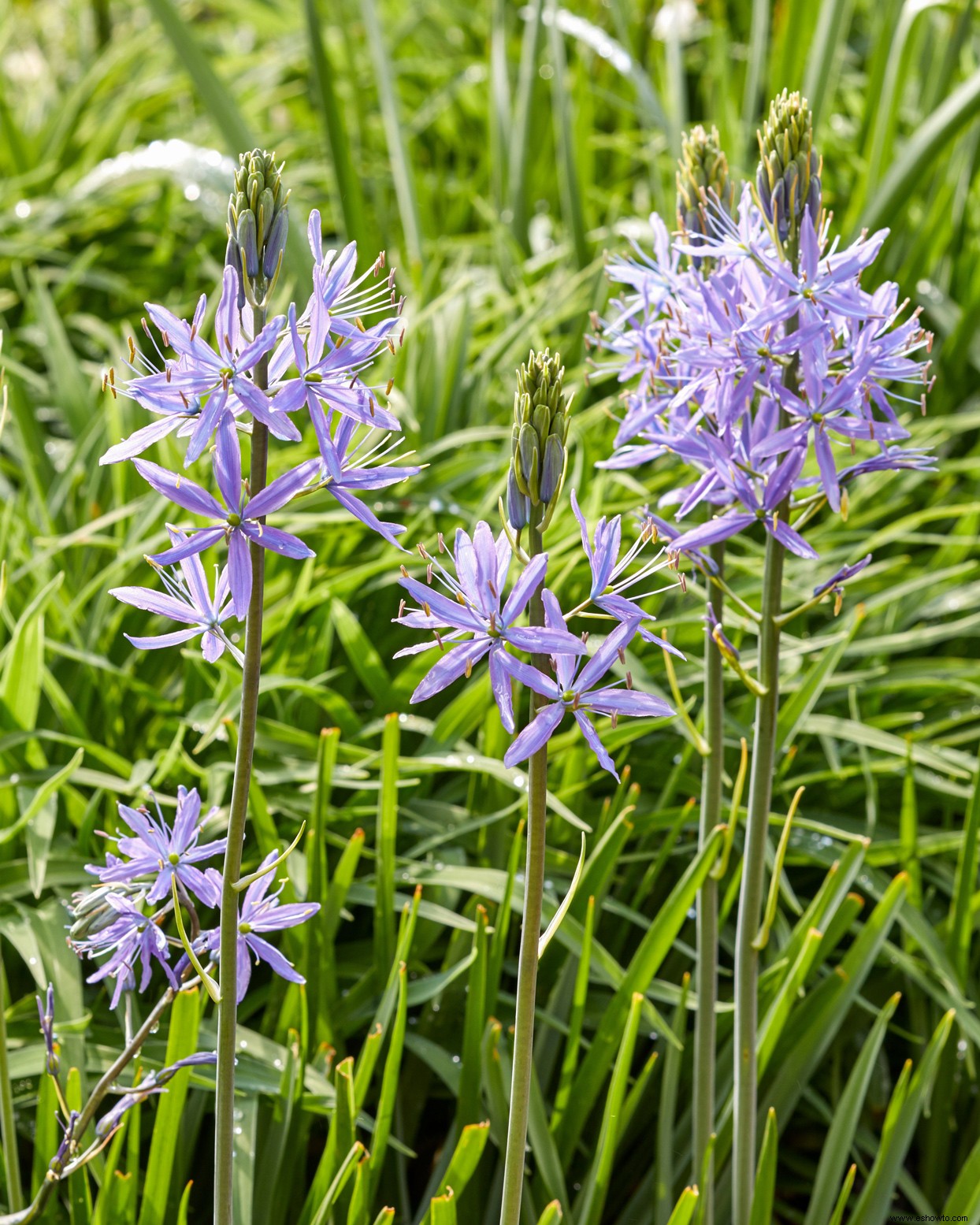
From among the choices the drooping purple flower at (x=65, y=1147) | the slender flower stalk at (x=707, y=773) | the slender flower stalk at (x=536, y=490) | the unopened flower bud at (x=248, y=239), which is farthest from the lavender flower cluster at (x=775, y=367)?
the drooping purple flower at (x=65, y=1147)

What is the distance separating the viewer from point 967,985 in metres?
1.85

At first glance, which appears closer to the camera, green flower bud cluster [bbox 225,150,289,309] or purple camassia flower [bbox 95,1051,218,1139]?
green flower bud cluster [bbox 225,150,289,309]

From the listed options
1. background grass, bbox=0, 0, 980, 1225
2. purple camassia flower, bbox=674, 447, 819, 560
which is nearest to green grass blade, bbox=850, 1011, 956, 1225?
background grass, bbox=0, 0, 980, 1225

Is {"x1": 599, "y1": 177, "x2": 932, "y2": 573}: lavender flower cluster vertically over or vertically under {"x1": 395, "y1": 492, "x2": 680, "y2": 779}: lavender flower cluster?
over

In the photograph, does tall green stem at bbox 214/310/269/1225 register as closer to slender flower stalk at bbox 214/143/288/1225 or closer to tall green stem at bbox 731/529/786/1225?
slender flower stalk at bbox 214/143/288/1225

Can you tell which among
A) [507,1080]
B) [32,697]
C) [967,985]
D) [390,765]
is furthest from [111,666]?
[967,985]

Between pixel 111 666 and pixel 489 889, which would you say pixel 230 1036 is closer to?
pixel 489 889

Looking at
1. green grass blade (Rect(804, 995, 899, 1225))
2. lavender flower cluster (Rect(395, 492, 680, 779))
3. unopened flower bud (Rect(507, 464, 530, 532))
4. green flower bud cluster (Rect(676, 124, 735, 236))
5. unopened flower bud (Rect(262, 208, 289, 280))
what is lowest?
green grass blade (Rect(804, 995, 899, 1225))

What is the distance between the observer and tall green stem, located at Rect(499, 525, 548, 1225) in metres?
0.93

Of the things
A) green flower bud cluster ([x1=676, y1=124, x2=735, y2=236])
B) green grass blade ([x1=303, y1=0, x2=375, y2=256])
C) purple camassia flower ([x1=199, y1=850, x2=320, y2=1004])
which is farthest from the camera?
green grass blade ([x1=303, y1=0, x2=375, y2=256])

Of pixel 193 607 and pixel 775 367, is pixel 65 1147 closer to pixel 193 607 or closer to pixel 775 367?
pixel 193 607

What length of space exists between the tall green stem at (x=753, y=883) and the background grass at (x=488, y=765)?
0.47 ft

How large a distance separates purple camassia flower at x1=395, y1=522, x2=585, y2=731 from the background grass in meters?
0.49

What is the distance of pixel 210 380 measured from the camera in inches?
34.9
